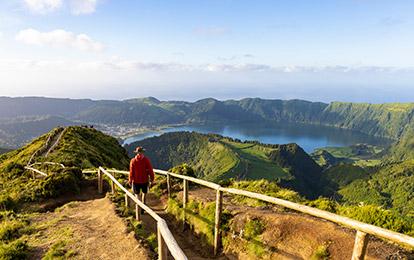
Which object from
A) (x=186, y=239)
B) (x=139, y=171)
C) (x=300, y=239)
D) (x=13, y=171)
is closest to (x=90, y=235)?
(x=139, y=171)

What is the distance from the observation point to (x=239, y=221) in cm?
763

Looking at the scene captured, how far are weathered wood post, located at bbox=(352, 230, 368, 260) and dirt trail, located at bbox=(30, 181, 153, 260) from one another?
5.09 m

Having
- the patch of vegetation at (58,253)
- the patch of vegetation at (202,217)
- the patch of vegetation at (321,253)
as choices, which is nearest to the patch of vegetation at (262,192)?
the patch of vegetation at (202,217)

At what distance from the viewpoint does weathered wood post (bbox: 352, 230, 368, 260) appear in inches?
165

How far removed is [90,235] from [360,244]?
8058 mm

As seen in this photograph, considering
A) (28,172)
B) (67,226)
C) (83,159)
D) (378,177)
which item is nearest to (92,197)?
(67,226)

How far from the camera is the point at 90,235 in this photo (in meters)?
7.51

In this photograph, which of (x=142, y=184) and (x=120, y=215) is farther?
(x=142, y=184)

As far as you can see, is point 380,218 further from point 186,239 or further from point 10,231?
point 10,231

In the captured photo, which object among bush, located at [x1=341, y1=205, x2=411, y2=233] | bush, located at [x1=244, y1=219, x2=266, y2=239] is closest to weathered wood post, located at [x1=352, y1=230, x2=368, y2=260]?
bush, located at [x1=244, y1=219, x2=266, y2=239]

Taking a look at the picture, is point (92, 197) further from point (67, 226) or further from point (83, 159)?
point (83, 159)

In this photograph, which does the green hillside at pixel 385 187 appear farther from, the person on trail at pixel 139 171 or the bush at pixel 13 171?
the bush at pixel 13 171

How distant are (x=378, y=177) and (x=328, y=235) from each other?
739ft

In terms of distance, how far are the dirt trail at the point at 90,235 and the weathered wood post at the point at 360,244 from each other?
200 inches
